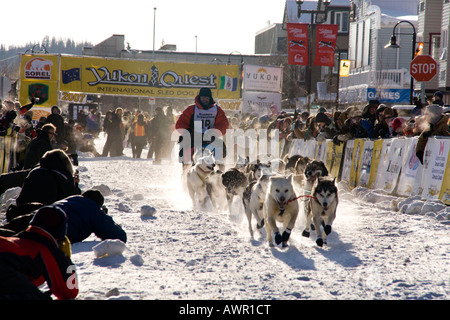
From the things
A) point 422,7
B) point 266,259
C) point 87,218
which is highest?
point 422,7

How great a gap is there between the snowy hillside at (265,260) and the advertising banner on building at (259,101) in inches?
923

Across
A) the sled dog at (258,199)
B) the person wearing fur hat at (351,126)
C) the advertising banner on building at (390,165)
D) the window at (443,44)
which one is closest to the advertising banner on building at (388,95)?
the window at (443,44)

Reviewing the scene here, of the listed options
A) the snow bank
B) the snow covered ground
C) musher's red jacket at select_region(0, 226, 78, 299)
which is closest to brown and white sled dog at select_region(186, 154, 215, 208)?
the snow covered ground

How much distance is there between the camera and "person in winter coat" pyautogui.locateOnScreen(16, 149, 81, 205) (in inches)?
243

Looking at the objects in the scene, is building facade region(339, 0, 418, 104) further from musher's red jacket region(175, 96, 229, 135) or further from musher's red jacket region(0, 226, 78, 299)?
musher's red jacket region(0, 226, 78, 299)

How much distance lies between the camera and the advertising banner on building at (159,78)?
3219 centimetres

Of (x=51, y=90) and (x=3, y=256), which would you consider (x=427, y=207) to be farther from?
(x=51, y=90)

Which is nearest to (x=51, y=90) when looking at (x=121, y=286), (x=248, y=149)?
(x=248, y=149)

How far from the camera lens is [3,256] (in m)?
3.52

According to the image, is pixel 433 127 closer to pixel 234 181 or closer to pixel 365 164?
pixel 365 164

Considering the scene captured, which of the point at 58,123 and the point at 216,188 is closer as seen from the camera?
the point at 216,188

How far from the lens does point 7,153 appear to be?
1087 cm

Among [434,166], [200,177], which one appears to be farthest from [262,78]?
[434,166]

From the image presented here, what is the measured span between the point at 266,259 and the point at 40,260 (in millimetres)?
2499
